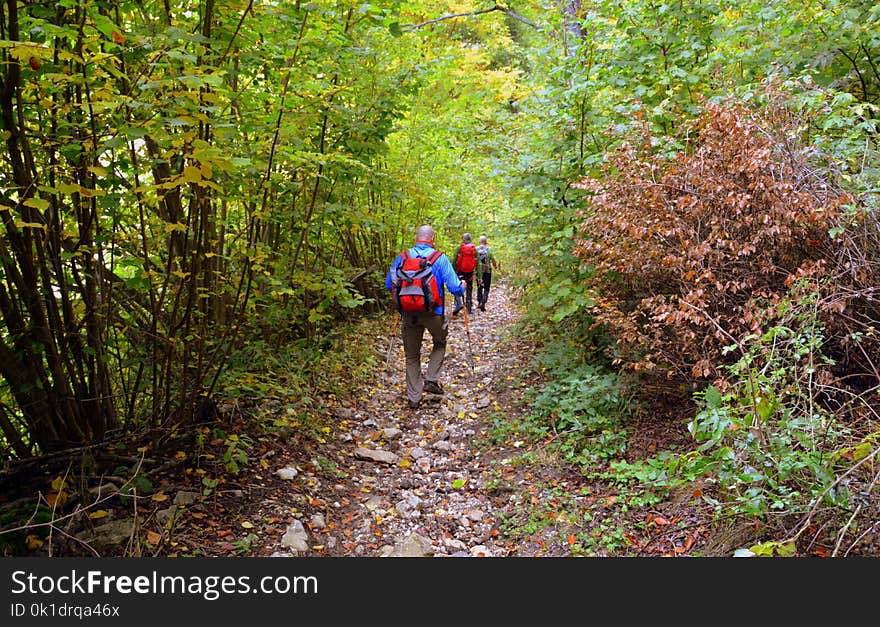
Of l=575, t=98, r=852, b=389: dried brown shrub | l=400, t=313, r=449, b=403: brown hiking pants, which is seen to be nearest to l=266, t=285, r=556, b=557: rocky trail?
l=400, t=313, r=449, b=403: brown hiking pants

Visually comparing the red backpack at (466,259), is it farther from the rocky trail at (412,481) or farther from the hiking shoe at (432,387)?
the hiking shoe at (432,387)

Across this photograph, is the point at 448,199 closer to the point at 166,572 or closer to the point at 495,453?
the point at 495,453

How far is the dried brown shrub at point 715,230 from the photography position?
4.36m

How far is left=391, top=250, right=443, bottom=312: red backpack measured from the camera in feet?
23.9

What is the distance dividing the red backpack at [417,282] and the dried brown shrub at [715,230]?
2.36 m

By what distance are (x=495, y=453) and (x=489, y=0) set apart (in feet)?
32.8

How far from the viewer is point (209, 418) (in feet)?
17.5

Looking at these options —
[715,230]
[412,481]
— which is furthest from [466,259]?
[715,230]

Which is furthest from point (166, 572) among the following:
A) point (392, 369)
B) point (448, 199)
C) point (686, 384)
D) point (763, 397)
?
point (448, 199)

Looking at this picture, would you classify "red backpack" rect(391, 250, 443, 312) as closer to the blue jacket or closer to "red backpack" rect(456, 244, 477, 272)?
the blue jacket

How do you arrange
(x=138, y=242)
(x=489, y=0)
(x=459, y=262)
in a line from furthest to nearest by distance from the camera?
(x=459, y=262) → (x=489, y=0) → (x=138, y=242)

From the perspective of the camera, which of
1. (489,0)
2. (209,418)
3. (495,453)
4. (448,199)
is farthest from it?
(448,199)

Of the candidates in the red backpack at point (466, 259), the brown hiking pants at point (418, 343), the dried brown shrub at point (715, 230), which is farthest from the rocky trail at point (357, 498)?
the red backpack at point (466, 259)

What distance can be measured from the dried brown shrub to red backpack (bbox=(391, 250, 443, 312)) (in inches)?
92.7
